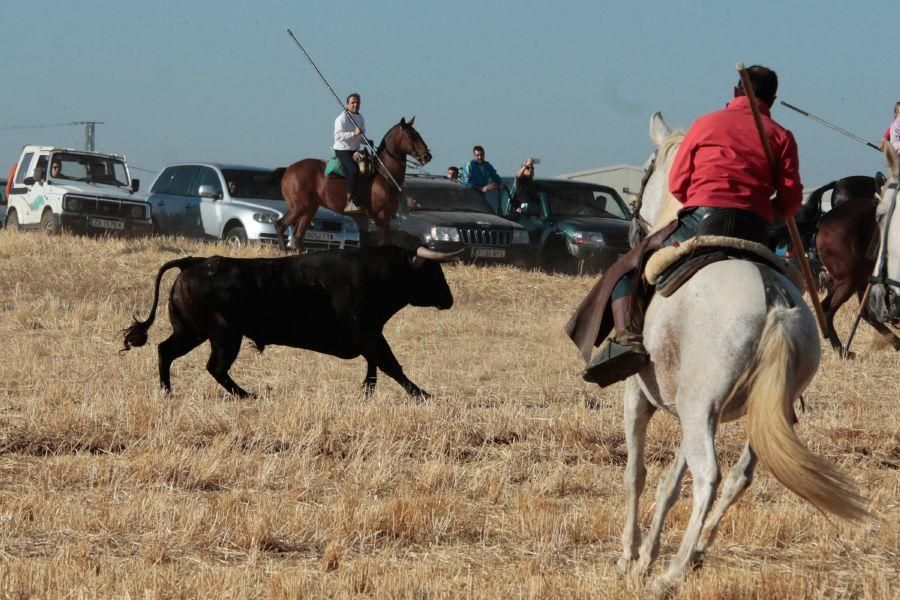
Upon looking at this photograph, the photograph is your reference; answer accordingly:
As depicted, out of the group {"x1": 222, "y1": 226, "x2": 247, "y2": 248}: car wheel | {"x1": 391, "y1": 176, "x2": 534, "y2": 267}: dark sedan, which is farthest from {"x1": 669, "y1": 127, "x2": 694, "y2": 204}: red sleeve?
{"x1": 222, "y1": 226, "x2": 247, "y2": 248}: car wheel

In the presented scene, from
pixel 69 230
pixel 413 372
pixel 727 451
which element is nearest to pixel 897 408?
pixel 727 451

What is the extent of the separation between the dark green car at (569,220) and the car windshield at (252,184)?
3365 millimetres

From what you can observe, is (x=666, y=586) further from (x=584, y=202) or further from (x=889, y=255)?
(x=584, y=202)

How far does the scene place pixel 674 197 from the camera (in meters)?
6.41

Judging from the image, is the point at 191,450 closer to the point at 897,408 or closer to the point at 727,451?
the point at 727,451

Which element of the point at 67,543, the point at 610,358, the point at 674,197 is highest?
the point at 674,197

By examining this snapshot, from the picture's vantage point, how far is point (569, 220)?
22297 mm

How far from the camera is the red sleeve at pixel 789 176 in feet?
19.8

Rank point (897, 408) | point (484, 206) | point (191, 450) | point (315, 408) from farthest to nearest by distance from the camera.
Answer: point (484, 206)
point (897, 408)
point (315, 408)
point (191, 450)

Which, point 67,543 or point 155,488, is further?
point 155,488

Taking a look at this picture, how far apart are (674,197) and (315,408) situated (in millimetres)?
3512

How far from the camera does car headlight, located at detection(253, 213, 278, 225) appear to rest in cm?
2150

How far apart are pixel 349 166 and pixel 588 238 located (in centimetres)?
368

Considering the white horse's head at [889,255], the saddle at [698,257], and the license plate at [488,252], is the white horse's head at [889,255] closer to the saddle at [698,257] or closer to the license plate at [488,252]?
the saddle at [698,257]
